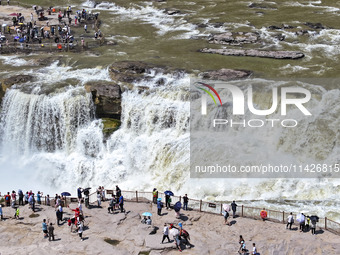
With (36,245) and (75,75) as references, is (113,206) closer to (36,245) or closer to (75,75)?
(36,245)

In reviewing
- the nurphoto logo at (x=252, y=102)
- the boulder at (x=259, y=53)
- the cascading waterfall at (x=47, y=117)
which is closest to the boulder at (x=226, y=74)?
the nurphoto logo at (x=252, y=102)

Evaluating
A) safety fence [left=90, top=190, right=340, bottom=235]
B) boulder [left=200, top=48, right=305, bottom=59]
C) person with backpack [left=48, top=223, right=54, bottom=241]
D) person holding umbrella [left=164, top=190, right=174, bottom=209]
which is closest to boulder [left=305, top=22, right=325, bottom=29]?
boulder [left=200, top=48, right=305, bottom=59]

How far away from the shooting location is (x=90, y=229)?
2811 cm

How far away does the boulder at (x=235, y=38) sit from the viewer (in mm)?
53000

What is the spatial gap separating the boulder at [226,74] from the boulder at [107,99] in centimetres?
739

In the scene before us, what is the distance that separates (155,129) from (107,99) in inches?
189

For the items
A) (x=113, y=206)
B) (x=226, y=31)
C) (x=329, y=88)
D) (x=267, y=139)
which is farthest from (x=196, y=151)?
(x=226, y=31)

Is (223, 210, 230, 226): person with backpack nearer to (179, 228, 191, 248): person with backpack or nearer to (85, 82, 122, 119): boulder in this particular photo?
(179, 228, 191, 248): person with backpack

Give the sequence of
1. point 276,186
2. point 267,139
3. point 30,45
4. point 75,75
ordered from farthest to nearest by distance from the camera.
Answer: point 30,45, point 75,75, point 267,139, point 276,186

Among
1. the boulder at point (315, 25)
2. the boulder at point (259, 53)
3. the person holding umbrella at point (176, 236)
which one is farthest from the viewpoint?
the boulder at point (315, 25)

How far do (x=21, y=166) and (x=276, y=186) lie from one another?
20.9m

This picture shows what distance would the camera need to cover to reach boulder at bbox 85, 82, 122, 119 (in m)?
41.1

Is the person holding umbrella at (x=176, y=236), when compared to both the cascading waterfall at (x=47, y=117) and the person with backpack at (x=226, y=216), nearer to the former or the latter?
the person with backpack at (x=226, y=216)

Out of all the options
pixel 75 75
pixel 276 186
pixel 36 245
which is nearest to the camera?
pixel 36 245
